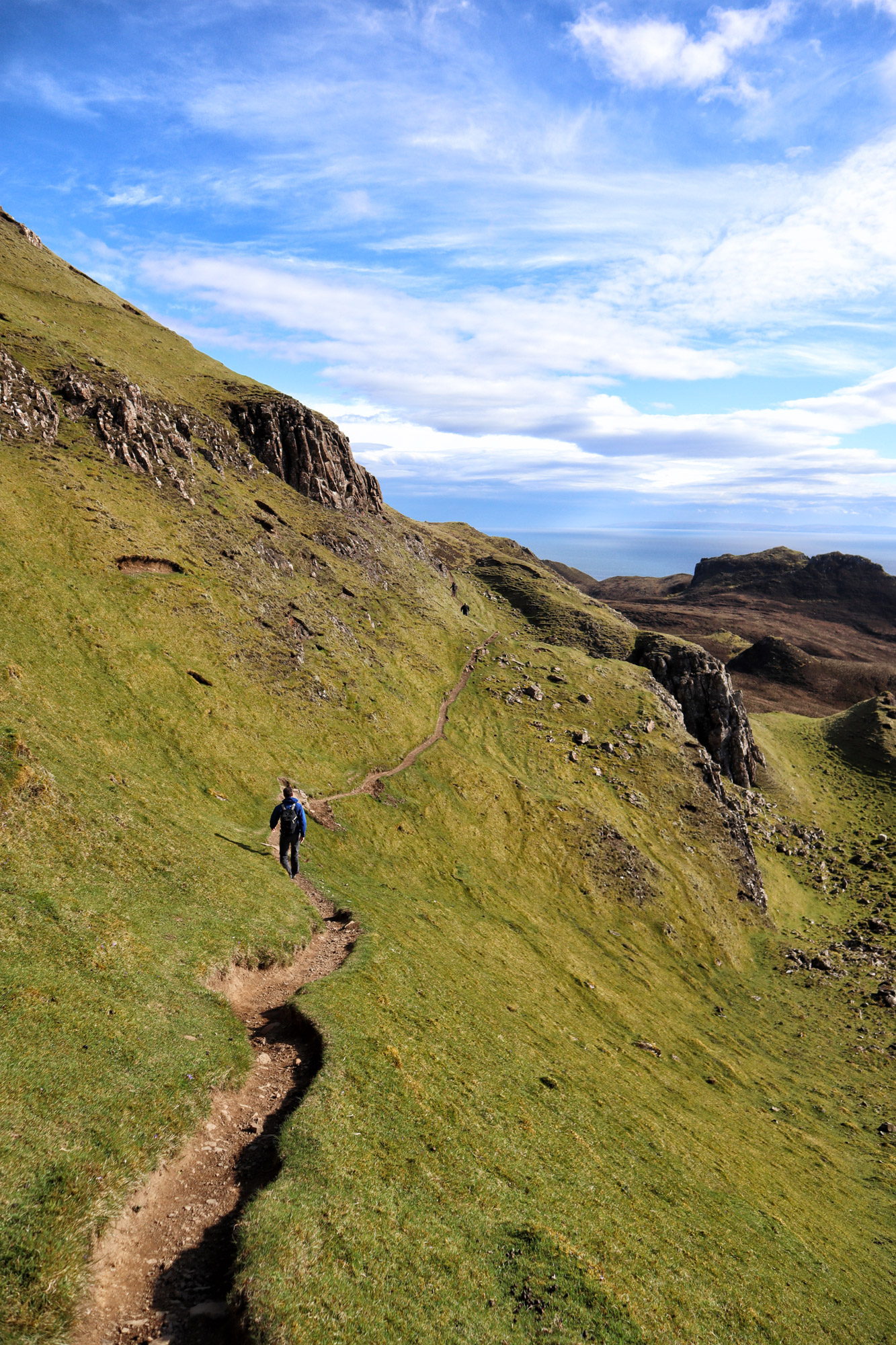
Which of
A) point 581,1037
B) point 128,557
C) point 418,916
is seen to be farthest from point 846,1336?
point 128,557

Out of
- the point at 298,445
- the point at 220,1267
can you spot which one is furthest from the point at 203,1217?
the point at 298,445

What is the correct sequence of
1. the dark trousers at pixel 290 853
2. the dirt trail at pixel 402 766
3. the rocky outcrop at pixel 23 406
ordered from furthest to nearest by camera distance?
the rocky outcrop at pixel 23 406 < the dirt trail at pixel 402 766 < the dark trousers at pixel 290 853

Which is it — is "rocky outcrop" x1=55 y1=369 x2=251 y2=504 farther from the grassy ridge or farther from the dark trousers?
the dark trousers

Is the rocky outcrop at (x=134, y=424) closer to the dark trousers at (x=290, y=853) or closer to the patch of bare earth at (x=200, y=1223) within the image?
the dark trousers at (x=290, y=853)

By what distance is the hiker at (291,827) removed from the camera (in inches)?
1443

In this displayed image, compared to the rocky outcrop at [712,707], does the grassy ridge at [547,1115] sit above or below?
below

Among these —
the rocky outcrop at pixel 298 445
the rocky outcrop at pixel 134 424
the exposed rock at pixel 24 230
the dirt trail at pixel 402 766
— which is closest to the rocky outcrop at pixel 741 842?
the dirt trail at pixel 402 766

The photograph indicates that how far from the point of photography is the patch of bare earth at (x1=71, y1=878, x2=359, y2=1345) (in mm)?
11938

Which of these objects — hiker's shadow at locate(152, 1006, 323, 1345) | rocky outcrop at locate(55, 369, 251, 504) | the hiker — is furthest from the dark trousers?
rocky outcrop at locate(55, 369, 251, 504)

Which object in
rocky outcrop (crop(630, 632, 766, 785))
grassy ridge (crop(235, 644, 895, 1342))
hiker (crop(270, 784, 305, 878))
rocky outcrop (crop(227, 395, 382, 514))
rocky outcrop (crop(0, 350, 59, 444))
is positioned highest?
rocky outcrop (crop(227, 395, 382, 514))

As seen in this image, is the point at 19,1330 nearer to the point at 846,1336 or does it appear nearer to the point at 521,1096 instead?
the point at 521,1096

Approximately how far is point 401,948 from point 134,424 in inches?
2882

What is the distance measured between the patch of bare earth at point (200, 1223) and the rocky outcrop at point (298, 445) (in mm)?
94954

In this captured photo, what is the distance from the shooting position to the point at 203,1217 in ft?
48.3
